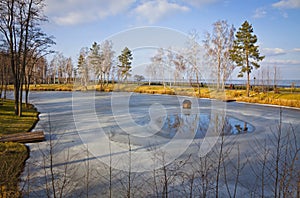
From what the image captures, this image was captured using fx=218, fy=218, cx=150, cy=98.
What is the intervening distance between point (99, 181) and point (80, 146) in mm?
2127

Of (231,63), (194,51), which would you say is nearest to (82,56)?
(194,51)

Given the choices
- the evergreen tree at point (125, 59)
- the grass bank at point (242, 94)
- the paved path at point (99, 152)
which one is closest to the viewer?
the paved path at point (99, 152)

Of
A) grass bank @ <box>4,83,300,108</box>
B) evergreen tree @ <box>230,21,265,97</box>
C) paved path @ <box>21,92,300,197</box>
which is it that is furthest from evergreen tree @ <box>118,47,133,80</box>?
paved path @ <box>21,92,300,197</box>

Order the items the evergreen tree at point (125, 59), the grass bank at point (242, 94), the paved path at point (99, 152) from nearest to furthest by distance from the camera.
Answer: the paved path at point (99, 152) → the grass bank at point (242, 94) → the evergreen tree at point (125, 59)

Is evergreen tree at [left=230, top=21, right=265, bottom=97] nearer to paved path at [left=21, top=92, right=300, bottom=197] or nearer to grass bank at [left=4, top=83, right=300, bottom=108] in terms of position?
grass bank at [left=4, top=83, right=300, bottom=108]

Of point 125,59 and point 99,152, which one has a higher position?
point 125,59

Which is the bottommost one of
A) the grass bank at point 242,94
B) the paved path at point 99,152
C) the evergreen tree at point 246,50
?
the paved path at point 99,152

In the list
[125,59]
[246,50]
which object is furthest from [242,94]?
[125,59]

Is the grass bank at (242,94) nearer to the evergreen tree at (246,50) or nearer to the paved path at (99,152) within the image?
the evergreen tree at (246,50)

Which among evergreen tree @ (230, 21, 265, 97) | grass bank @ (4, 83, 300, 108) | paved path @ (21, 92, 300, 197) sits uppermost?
evergreen tree @ (230, 21, 265, 97)

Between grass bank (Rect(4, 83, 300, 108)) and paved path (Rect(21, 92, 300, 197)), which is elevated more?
grass bank (Rect(4, 83, 300, 108))

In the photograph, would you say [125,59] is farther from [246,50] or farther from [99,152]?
[99,152]

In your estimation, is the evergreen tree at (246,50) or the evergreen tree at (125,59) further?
the evergreen tree at (125,59)

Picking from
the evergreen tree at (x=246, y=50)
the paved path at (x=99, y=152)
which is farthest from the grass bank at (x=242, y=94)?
the paved path at (x=99, y=152)
